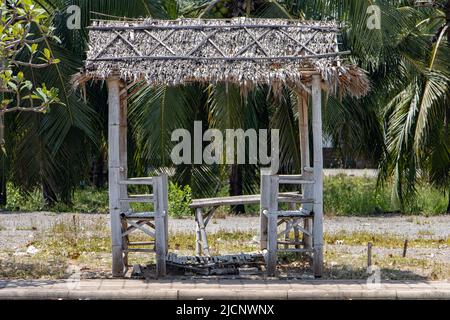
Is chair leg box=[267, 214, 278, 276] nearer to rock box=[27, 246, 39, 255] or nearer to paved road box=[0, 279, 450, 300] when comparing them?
paved road box=[0, 279, 450, 300]

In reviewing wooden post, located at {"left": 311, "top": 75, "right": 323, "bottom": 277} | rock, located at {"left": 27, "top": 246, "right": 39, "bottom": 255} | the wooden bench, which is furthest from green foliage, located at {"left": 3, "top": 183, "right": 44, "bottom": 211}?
wooden post, located at {"left": 311, "top": 75, "right": 323, "bottom": 277}

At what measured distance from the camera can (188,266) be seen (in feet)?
35.2

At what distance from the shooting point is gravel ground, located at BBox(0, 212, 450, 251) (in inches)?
584

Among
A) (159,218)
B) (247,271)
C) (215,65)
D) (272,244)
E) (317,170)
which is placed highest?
(215,65)

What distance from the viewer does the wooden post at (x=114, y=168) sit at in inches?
408

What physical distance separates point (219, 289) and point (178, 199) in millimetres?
7396

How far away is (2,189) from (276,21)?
10.8 meters

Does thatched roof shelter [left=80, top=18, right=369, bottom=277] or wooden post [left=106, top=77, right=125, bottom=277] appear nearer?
thatched roof shelter [left=80, top=18, right=369, bottom=277]

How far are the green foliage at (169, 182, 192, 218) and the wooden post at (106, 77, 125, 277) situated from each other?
658cm

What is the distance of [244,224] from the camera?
16.3m

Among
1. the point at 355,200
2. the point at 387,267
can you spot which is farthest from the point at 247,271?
the point at 355,200

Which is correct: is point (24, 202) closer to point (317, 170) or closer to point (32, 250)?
point (32, 250)

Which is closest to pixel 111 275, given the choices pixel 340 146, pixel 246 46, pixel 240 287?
pixel 240 287

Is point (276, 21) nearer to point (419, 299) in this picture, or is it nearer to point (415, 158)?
point (419, 299)
